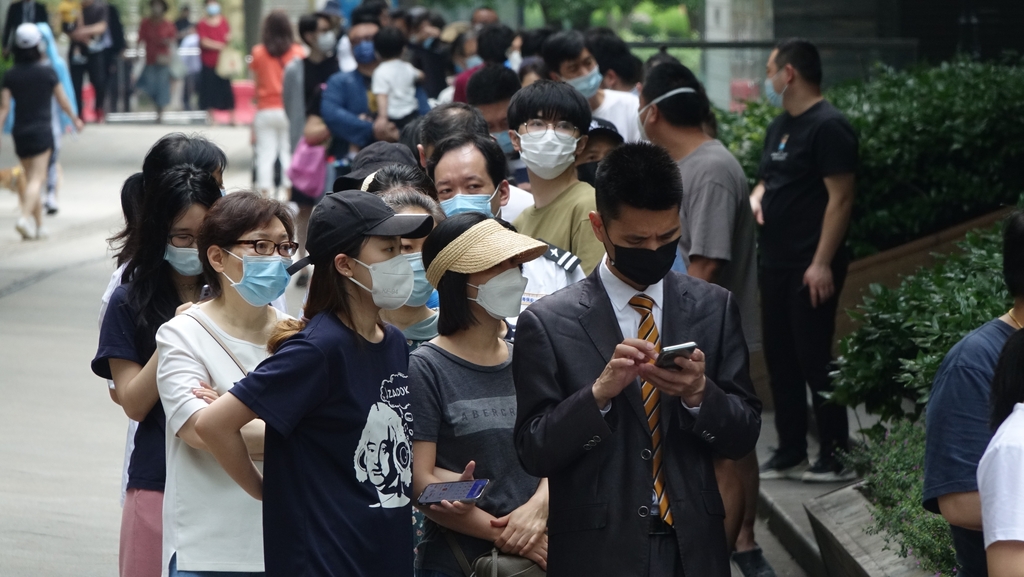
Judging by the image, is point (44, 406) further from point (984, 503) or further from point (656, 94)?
point (984, 503)

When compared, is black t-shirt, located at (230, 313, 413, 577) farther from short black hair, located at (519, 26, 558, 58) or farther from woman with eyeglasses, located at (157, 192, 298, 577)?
short black hair, located at (519, 26, 558, 58)

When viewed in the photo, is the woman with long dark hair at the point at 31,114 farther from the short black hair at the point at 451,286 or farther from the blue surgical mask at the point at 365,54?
the short black hair at the point at 451,286

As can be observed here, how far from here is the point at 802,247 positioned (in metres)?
7.05

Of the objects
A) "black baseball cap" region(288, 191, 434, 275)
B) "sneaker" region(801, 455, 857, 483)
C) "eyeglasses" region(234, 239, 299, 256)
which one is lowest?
"sneaker" region(801, 455, 857, 483)

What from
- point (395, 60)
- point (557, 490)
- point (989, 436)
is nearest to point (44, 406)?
point (395, 60)

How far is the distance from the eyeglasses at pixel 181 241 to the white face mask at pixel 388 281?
3.11 feet

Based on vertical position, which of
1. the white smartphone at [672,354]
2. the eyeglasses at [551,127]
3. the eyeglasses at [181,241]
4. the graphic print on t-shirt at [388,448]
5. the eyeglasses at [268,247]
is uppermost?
the eyeglasses at [551,127]

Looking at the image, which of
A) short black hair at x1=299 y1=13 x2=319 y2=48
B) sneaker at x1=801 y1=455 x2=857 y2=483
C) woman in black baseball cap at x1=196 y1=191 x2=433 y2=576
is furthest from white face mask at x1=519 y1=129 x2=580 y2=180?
short black hair at x1=299 y1=13 x2=319 y2=48

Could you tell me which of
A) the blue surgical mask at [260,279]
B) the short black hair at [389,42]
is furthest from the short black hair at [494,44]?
the blue surgical mask at [260,279]

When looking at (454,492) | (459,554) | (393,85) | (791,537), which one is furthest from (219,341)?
(393,85)

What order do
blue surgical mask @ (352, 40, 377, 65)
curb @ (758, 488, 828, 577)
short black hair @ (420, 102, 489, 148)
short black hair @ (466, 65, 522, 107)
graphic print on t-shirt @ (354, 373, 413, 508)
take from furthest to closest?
blue surgical mask @ (352, 40, 377, 65) < short black hair @ (466, 65, 522, 107) < curb @ (758, 488, 828, 577) < short black hair @ (420, 102, 489, 148) < graphic print on t-shirt @ (354, 373, 413, 508)

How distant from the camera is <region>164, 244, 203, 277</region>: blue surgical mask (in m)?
4.19

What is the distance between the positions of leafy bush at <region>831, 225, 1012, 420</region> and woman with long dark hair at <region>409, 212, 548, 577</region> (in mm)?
1909

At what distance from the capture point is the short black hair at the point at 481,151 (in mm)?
5262
